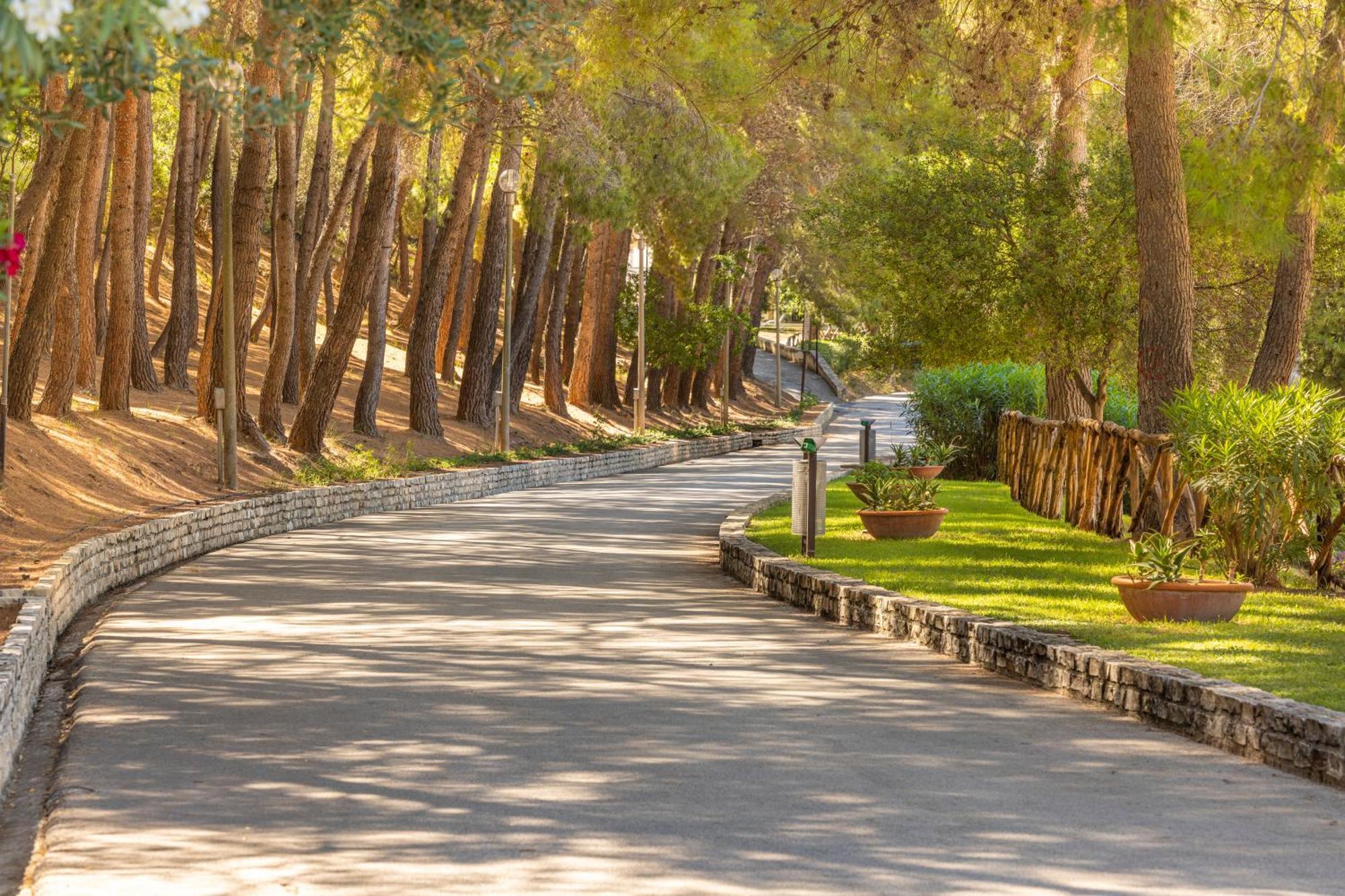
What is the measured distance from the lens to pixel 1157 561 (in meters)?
12.2

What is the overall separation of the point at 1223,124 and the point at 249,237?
14.1 meters

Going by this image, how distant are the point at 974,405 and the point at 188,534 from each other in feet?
65.2

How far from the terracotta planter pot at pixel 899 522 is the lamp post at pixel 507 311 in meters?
15.6

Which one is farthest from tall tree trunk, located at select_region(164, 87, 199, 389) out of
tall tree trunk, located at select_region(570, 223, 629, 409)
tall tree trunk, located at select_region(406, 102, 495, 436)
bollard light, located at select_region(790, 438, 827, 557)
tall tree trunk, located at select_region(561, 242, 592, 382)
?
bollard light, located at select_region(790, 438, 827, 557)

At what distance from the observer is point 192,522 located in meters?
19.3

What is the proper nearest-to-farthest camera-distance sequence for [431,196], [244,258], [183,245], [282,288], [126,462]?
[126,462]
[244,258]
[282,288]
[183,245]
[431,196]

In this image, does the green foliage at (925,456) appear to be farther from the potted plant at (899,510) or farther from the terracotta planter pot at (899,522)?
the terracotta planter pot at (899,522)

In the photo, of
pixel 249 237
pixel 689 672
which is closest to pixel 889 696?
pixel 689 672

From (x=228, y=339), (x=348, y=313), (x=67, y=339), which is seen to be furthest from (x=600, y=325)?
(x=228, y=339)

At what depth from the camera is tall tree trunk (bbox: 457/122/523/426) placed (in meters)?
39.4

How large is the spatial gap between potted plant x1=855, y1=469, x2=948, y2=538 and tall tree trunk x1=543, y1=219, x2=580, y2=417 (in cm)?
2704

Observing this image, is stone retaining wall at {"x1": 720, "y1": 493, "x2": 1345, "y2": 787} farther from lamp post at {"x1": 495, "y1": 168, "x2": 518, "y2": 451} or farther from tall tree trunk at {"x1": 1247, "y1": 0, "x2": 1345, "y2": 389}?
lamp post at {"x1": 495, "y1": 168, "x2": 518, "y2": 451}

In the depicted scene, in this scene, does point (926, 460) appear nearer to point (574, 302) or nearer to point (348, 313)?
point (348, 313)

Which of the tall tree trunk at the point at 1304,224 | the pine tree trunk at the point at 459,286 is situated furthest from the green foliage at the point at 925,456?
the pine tree trunk at the point at 459,286
